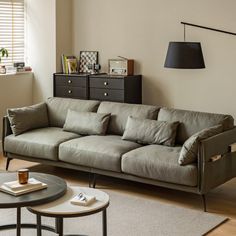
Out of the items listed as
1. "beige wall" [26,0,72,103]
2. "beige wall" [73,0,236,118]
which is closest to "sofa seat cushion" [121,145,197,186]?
"beige wall" [73,0,236,118]

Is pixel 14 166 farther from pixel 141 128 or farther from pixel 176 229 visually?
pixel 176 229

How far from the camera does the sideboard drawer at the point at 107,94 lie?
6.81m

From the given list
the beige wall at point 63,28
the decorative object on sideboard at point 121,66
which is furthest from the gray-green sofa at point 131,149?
the beige wall at point 63,28

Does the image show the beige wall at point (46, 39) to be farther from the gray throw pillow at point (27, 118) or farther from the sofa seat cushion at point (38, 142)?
the sofa seat cushion at point (38, 142)

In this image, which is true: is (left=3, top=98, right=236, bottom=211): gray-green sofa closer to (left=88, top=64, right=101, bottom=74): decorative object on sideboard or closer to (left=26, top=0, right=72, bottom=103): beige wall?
(left=88, top=64, right=101, bottom=74): decorative object on sideboard

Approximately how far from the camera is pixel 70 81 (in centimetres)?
721

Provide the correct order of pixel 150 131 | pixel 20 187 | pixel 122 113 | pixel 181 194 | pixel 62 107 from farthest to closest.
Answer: pixel 62 107 < pixel 122 113 < pixel 150 131 < pixel 181 194 < pixel 20 187

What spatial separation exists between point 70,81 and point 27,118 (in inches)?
48.3

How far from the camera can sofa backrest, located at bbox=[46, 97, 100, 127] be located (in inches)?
244

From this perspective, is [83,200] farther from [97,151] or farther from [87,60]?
[87,60]

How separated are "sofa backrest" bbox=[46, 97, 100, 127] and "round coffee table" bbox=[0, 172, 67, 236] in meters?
1.91

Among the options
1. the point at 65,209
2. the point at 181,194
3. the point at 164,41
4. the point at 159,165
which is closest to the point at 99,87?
the point at 164,41

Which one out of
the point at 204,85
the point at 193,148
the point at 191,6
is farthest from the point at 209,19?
the point at 193,148

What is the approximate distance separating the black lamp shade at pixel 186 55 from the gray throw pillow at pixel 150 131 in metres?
0.81
